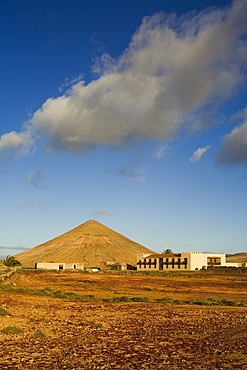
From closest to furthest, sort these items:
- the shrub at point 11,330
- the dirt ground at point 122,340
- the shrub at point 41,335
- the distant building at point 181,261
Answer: the dirt ground at point 122,340, the shrub at point 41,335, the shrub at point 11,330, the distant building at point 181,261

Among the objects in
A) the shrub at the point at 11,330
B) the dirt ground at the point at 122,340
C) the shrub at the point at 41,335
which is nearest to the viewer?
the dirt ground at the point at 122,340

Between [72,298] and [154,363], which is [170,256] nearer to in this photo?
[72,298]

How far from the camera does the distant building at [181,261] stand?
11835 centimetres

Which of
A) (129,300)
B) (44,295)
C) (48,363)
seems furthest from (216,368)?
(44,295)

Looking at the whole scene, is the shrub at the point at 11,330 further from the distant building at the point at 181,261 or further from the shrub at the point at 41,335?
the distant building at the point at 181,261

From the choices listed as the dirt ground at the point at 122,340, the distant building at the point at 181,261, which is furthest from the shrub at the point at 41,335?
the distant building at the point at 181,261

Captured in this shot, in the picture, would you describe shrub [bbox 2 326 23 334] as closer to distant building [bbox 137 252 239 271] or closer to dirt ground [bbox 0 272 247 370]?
dirt ground [bbox 0 272 247 370]

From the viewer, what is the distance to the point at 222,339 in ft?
49.0

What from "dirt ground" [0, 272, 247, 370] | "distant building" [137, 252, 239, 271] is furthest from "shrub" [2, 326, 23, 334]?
"distant building" [137, 252, 239, 271]

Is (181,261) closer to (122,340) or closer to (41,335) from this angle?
(122,340)

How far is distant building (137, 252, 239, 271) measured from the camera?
388 feet

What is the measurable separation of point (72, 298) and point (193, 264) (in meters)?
91.1

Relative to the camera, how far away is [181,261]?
11975 cm

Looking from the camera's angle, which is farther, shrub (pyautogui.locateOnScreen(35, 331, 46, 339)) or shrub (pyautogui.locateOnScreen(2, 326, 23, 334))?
shrub (pyautogui.locateOnScreen(2, 326, 23, 334))
